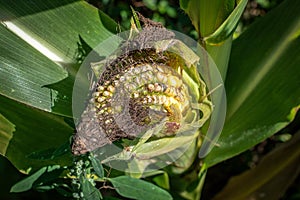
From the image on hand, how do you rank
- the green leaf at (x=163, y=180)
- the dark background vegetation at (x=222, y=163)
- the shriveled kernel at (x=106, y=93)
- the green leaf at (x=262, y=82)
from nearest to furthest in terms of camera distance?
the shriveled kernel at (x=106, y=93)
the green leaf at (x=262, y=82)
the green leaf at (x=163, y=180)
the dark background vegetation at (x=222, y=163)

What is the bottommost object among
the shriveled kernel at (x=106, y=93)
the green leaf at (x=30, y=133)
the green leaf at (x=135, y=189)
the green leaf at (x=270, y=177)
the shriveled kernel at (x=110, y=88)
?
the green leaf at (x=270, y=177)

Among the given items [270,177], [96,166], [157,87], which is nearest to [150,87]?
[157,87]

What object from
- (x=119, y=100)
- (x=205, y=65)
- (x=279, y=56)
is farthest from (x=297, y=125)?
(x=119, y=100)

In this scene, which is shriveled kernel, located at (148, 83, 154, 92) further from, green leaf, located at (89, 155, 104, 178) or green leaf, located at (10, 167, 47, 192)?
green leaf, located at (10, 167, 47, 192)

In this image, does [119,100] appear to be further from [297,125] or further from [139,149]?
[297,125]

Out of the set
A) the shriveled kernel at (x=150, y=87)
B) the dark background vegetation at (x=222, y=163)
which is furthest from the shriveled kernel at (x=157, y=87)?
the dark background vegetation at (x=222, y=163)

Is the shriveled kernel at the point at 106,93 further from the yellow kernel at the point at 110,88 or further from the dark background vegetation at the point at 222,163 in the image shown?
the dark background vegetation at the point at 222,163
